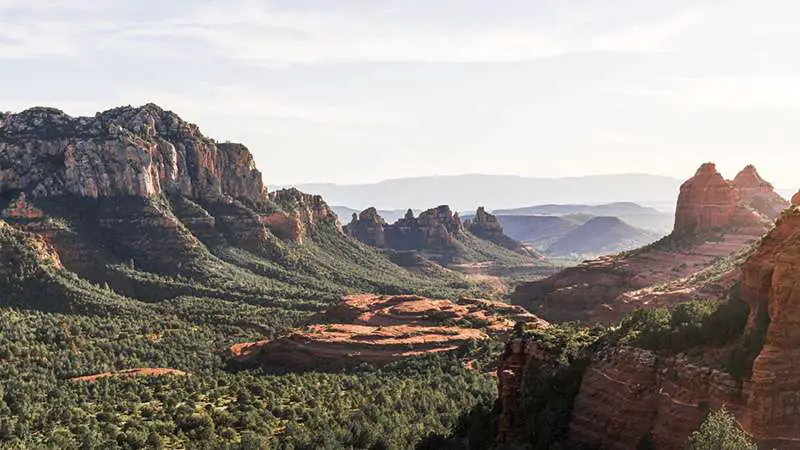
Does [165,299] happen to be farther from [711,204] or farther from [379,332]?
[711,204]

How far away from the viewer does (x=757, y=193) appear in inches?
5226

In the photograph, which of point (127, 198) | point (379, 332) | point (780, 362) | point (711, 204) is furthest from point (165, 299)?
point (780, 362)

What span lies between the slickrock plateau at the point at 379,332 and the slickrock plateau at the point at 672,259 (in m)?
10.3

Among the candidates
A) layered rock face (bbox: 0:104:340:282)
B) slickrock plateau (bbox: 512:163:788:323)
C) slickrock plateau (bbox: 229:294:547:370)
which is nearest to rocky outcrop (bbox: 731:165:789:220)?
slickrock plateau (bbox: 512:163:788:323)

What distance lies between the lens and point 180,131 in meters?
182

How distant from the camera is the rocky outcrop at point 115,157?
148 metres

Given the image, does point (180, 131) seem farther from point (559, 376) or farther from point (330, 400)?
point (559, 376)

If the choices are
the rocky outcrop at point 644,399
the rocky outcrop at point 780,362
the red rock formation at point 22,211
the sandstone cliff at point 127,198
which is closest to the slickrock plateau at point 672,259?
the rocky outcrop at point 644,399

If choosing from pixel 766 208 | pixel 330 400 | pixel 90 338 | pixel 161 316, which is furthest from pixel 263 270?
pixel 766 208

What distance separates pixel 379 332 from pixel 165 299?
182 ft

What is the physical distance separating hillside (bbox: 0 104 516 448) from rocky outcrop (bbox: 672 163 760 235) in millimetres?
46746

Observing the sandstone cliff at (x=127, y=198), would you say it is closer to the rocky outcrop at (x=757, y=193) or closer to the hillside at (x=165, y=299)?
the hillside at (x=165, y=299)

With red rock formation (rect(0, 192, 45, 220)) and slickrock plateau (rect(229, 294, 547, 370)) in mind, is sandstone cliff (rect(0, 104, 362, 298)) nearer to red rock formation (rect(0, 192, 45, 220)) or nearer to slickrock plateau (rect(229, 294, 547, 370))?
red rock formation (rect(0, 192, 45, 220))

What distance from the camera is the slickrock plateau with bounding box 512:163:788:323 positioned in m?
99.6
